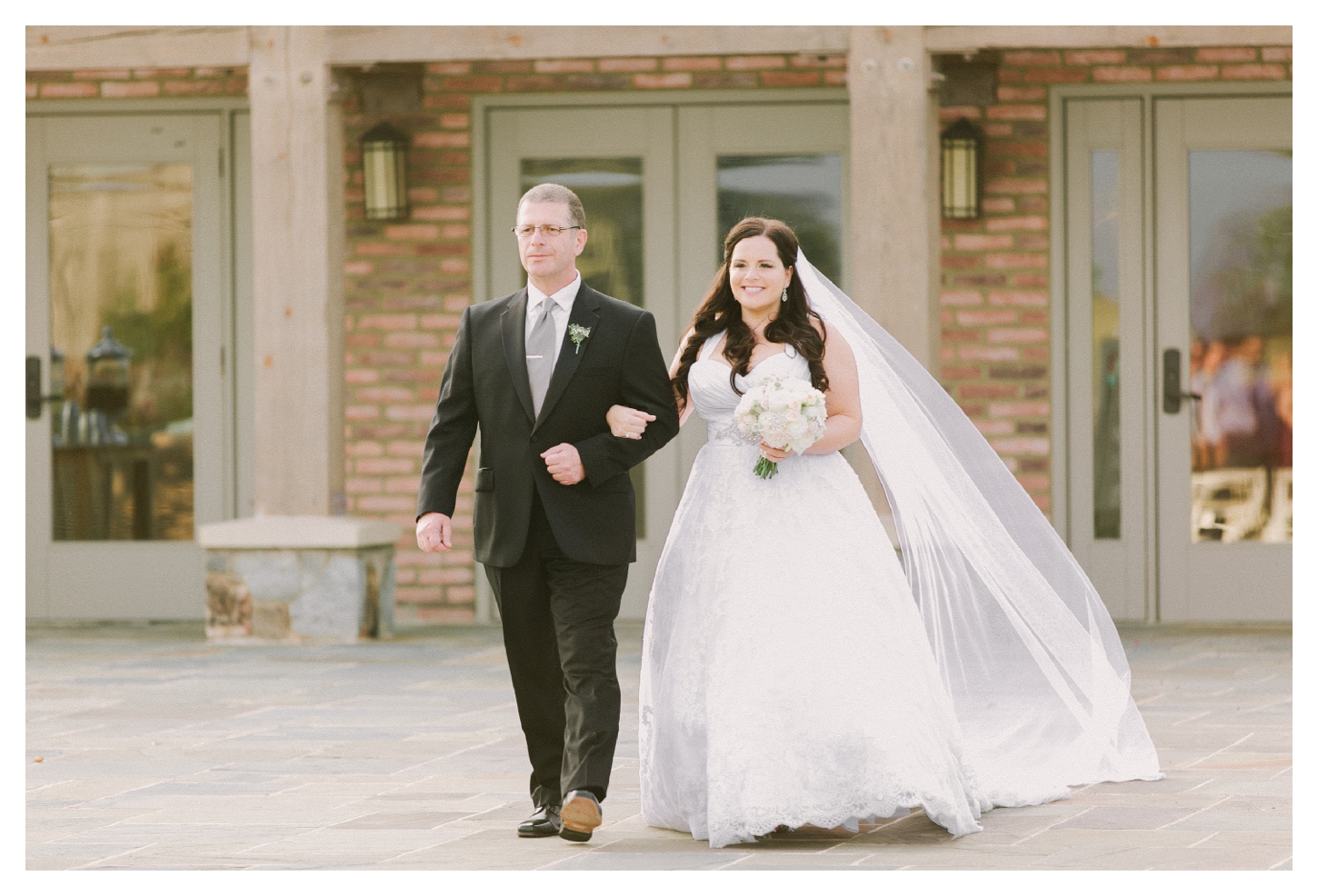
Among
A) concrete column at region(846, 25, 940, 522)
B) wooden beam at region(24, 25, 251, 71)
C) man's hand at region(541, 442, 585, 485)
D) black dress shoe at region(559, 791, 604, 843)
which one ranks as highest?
wooden beam at region(24, 25, 251, 71)

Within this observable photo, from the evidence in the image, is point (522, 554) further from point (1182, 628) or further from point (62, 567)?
point (62, 567)

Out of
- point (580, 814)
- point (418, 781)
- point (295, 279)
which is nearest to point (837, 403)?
point (580, 814)

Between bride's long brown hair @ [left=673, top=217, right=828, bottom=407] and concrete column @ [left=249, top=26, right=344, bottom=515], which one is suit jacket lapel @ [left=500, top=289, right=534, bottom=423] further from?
concrete column @ [left=249, top=26, right=344, bottom=515]

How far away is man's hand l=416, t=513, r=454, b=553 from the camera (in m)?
4.48

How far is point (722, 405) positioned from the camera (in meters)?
4.64

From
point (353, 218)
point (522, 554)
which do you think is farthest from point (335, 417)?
point (522, 554)

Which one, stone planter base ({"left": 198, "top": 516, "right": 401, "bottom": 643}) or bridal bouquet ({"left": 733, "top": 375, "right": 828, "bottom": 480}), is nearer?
bridal bouquet ({"left": 733, "top": 375, "right": 828, "bottom": 480})

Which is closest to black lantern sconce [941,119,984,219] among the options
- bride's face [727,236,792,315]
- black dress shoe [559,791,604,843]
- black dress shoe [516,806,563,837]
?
bride's face [727,236,792,315]

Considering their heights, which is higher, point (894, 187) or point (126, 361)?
point (894, 187)

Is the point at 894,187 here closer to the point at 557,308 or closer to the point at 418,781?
the point at 557,308

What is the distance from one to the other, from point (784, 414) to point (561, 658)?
830mm

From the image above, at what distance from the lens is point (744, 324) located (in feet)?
15.6

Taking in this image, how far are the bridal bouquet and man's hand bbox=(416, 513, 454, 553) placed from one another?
0.79 meters
